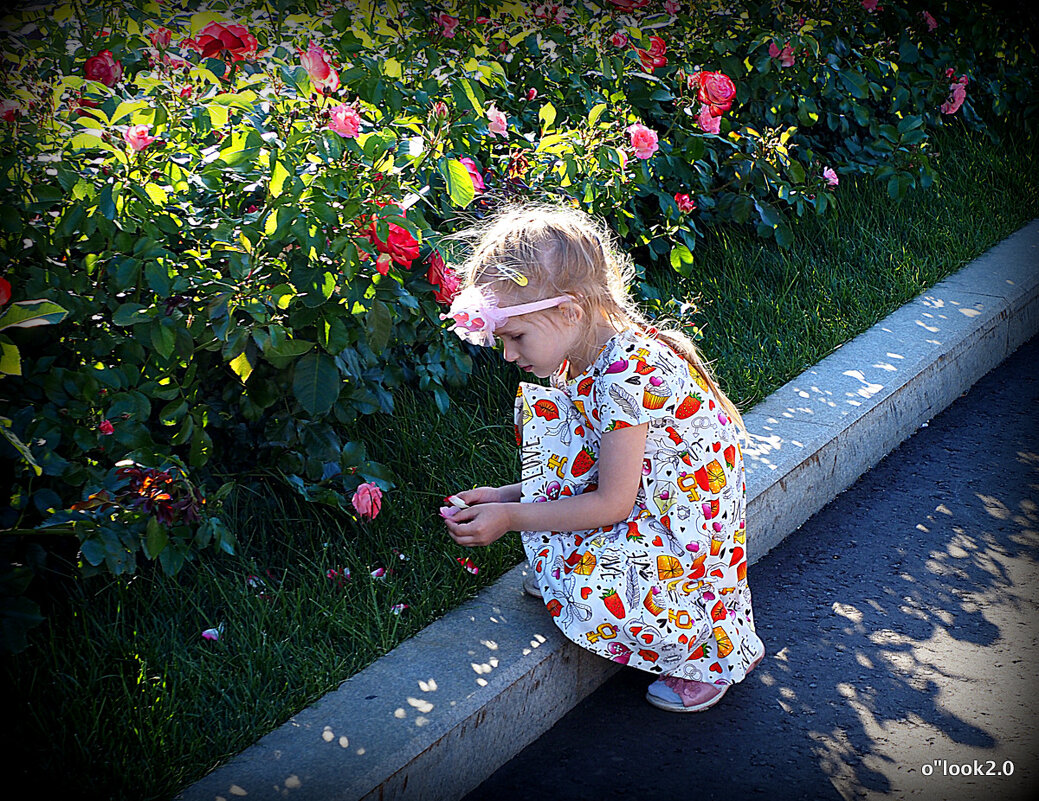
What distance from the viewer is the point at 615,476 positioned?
2.12 meters

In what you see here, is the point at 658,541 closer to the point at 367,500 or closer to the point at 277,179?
the point at 367,500

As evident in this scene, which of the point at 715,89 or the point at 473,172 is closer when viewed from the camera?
the point at 473,172

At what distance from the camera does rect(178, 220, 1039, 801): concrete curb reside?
1.82 metres

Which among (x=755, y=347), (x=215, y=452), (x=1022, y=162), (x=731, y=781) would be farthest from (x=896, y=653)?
(x=1022, y=162)

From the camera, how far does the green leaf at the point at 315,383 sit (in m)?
2.35

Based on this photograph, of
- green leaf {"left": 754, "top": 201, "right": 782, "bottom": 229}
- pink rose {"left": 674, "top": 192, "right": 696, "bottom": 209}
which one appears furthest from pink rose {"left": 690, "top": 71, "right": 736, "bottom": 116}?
green leaf {"left": 754, "top": 201, "right": 782, "bottom": 229}

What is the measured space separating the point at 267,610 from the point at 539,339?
2.74 ft

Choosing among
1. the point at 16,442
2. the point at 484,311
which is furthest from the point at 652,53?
the point at 16,442

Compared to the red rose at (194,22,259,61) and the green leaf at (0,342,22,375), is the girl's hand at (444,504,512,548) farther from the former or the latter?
the red rose at (194,22,259,61)

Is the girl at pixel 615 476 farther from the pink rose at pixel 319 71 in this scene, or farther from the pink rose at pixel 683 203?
the pink rose at pixel 683 203

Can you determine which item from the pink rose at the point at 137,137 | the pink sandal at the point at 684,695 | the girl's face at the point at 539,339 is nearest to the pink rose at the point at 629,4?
the girl's face at the point at 539,339

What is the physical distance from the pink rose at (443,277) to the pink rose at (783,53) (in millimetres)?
2237

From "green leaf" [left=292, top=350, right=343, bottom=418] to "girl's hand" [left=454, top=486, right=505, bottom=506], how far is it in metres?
0.37

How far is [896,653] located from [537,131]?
2094 mm
